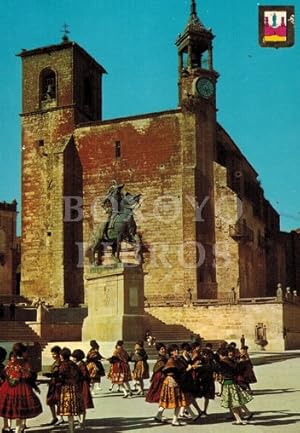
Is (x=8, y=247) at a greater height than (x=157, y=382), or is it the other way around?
(x=8, y=247)

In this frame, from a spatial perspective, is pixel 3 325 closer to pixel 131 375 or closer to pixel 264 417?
pixel 131 375

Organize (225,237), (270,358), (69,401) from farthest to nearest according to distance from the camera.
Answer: (225,237) < (270,358) < (69,401)

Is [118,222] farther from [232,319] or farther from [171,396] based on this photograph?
[171,396]

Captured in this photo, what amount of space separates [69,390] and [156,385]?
5.60 feet

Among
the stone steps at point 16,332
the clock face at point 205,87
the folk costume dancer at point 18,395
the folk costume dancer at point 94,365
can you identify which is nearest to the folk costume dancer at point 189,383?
the folk costume dancer at point 18,395

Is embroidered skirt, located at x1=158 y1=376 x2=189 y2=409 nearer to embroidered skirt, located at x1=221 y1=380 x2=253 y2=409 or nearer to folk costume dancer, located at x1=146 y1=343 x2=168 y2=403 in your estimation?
folk costume dancer, located at x1=146 y1=343 x2=168 y2=403

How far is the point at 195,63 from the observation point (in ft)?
138

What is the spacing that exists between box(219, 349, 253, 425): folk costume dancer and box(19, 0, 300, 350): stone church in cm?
2538

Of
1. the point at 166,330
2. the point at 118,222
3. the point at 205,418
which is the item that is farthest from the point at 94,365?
the point at 166,330

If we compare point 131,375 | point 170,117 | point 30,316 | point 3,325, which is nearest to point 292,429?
point 131,375

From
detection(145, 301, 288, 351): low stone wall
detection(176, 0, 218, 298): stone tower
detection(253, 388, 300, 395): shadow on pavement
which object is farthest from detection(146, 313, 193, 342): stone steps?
detection(253, 388, 300, 395): shadow on pavement

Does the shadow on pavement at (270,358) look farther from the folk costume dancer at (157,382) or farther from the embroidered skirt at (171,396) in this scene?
the embroidered skirt at (171,396)

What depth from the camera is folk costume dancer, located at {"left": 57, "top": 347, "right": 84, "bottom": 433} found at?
9.77m

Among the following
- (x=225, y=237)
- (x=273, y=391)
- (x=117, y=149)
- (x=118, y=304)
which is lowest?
(x=273, y=391)
